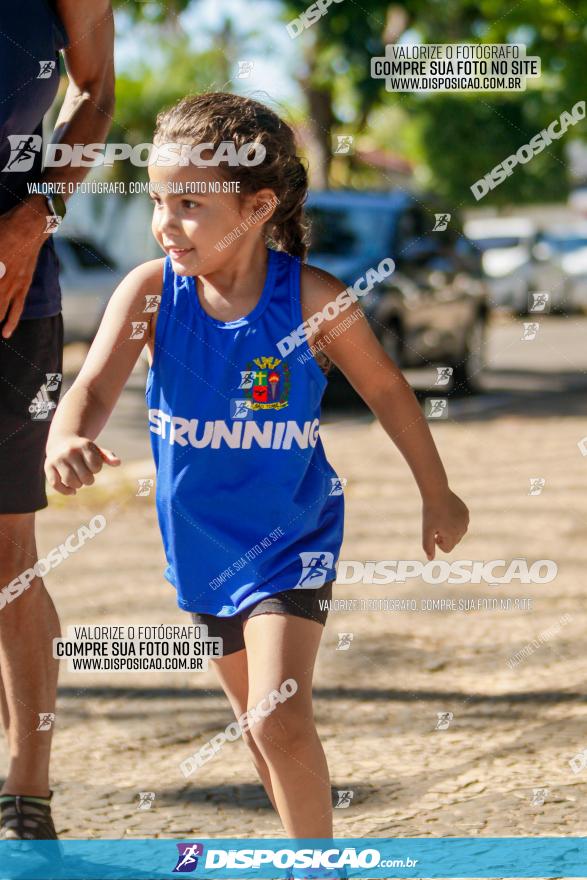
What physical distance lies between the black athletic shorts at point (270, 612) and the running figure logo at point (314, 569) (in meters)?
0.01

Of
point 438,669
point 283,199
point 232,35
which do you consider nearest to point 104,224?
point 232,35

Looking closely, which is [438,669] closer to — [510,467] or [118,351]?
[118,351]

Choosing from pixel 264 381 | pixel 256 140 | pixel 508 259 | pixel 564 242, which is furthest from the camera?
pixel 564 242

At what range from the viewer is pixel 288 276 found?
104 inches

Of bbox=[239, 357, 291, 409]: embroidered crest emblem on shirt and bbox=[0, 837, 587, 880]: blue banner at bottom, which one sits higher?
bbox=[239, 357, 291, 409]: embroidered crest emblem on shirt

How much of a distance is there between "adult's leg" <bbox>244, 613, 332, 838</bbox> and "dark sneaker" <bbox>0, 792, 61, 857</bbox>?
2.30 ft

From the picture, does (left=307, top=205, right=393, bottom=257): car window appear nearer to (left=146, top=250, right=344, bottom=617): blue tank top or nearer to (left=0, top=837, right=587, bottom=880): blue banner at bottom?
(left=0, top=837, right=587, bottom=880): blue banner at bottom

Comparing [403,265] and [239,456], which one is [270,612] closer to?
[239,456]

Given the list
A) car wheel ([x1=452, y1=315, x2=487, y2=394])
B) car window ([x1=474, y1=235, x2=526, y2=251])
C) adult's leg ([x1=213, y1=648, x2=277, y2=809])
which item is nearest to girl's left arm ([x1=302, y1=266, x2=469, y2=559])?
adult's leg ([x1=213, y1=648, x2=277, y2=809])

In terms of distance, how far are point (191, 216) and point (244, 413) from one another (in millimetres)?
383

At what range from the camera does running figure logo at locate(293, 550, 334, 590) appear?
2539 millimetres

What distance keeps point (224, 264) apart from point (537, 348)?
1669 cm

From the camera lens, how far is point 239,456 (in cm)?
258

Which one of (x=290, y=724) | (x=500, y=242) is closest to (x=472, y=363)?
(x=290, y=724)
